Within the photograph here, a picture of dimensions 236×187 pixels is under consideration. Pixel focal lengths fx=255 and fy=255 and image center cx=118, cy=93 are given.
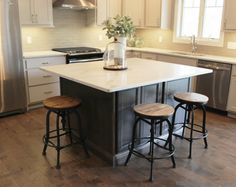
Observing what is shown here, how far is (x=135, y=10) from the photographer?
5.76 m

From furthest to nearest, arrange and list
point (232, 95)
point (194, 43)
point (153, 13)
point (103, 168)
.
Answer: point (153, 13) < point (194, 43) < point (232, 95) < point (103, 168)

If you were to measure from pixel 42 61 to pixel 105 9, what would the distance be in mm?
1933

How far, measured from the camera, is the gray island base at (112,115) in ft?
8.72


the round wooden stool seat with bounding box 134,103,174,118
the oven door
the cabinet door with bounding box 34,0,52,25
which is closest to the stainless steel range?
the oven door

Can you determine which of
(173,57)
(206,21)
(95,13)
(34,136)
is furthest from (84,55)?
(206,21)

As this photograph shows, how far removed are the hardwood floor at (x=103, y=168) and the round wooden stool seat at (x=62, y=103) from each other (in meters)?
0.63

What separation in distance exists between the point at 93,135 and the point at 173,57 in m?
2.60

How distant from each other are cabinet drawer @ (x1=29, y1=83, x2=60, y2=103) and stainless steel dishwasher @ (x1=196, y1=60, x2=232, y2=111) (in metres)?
2.61

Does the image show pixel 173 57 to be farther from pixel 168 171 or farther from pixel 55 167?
pixel 55 167

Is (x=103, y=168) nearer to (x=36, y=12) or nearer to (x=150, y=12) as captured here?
(x=36, y=12)


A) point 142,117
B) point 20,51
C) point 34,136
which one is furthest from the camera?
point 20,51

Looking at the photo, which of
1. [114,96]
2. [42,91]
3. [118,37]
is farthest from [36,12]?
[114,96]

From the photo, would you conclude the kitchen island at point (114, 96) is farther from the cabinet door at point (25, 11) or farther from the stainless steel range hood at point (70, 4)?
the stainless steel range hood at point (70, 4)

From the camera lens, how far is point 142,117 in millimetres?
2492
